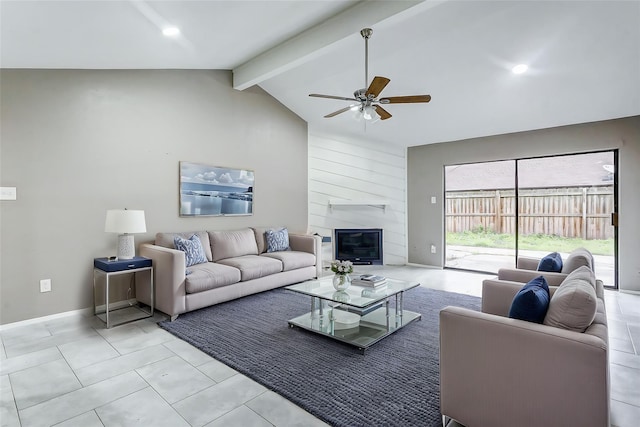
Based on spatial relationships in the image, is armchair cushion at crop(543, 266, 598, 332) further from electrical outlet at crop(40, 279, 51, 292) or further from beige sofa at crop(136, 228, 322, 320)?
electrical outlet at crop(40, 279, 51, 292)

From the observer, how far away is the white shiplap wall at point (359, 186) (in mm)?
6328

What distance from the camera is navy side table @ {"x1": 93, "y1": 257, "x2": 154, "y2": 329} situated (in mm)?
3320

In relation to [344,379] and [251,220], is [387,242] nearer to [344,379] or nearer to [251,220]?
[251,220]

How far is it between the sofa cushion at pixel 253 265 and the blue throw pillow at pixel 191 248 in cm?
29

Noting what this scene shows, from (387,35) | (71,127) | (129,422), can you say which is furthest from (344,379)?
(71,127)

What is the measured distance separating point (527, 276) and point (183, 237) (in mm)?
3763

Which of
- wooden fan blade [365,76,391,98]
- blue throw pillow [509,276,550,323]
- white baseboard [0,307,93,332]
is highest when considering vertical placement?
wooden fan blade [365,76,391,98]

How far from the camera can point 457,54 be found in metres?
3.77

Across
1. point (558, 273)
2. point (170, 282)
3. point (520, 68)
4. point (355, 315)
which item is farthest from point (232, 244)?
point (520, 68)

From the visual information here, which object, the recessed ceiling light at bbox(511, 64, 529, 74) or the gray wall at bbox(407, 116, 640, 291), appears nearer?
the recessed ceiling light at bbox(511, 64, 529, 74)

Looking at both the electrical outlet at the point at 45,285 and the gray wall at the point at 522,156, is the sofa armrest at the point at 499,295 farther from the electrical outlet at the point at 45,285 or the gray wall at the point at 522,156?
the electrical outlet at the point at 45,285

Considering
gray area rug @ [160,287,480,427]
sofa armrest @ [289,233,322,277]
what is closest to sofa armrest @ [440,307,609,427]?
gray area rug @ [160,287,480,427]

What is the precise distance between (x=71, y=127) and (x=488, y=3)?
14.1 ft

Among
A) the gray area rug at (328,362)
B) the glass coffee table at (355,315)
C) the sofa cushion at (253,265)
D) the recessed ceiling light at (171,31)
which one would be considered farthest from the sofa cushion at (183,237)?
the recessed ceiling light at (171,31)
